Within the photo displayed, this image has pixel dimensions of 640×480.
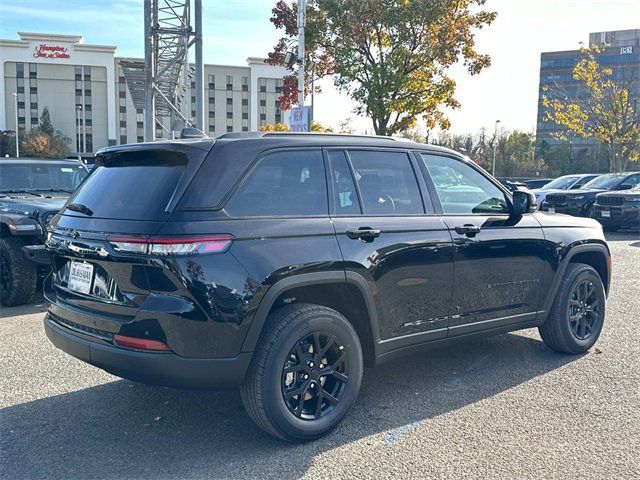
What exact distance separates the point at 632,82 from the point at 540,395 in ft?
104

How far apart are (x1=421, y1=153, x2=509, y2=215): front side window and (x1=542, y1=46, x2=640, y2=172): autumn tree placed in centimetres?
2777

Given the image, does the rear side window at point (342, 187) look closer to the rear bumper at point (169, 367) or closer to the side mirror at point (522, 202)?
the rear bumper at point (169, 367)

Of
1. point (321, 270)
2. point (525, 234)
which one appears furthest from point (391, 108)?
point (321, 270)

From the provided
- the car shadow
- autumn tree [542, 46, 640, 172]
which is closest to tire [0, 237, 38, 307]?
the car shadow

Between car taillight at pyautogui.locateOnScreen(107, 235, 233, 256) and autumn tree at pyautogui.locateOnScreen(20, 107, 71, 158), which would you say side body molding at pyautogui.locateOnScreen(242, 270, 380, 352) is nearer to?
car taillight at pyautogui.locateOnScreen(107, 235, 233, 256)

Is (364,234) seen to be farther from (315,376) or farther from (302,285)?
(315,376)

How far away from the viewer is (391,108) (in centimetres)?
1803

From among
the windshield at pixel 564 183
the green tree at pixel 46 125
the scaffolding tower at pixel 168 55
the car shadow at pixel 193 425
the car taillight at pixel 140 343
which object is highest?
the green tree at pixel 46 125

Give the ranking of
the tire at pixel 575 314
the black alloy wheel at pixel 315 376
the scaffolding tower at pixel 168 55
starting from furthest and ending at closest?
1. the scaffolding tower at pixel 168 55
2. the tire at pixel 575 314
3. the black alloy wheel at pixel 315 376

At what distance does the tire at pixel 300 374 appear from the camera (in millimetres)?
3314

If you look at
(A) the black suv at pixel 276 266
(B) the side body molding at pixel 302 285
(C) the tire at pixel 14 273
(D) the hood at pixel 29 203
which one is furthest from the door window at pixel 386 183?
(C) the tire at pixel 14 273

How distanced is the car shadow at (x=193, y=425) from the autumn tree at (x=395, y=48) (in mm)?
14175

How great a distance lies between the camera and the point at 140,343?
315cm

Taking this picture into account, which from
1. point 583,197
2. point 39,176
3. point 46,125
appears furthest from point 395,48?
point 46,125
